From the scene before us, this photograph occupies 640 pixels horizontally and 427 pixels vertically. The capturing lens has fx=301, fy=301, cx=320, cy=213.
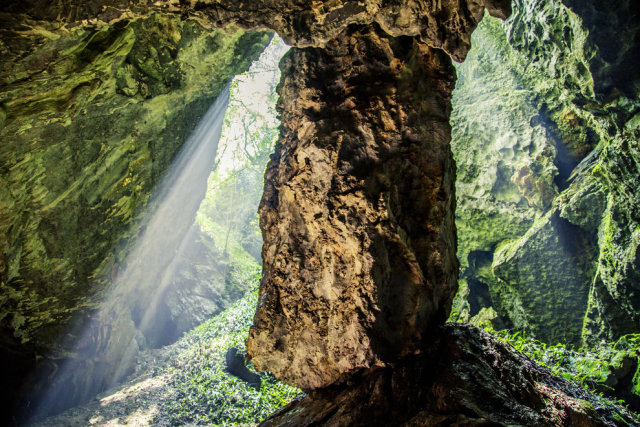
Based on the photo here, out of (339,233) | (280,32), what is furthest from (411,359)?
(280,32)

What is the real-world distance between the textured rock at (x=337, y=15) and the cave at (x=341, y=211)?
0.05 ft

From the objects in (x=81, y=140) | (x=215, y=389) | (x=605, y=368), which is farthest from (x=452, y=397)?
(x=215, y=389)

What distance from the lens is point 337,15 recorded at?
2352 mm

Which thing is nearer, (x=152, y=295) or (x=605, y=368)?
(x=605, y=368)

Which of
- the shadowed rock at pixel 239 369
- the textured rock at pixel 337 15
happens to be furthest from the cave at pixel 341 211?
the shadowed rock at pixel 239 369

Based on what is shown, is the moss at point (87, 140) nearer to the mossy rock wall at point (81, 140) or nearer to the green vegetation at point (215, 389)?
the mossy rock wall at point (81, 140)

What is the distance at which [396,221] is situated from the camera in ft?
8.95

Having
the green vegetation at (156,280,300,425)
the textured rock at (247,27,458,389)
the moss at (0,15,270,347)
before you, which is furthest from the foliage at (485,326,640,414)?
the moss at (0,15,270,347)

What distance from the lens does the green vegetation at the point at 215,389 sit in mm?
6938

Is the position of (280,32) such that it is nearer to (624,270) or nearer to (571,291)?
(624,270)

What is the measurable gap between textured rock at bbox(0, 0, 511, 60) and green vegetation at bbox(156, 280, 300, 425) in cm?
675

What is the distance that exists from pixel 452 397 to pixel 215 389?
25.1 feet

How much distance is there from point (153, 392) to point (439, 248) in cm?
907

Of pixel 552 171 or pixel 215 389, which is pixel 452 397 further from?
pixel 552 171
